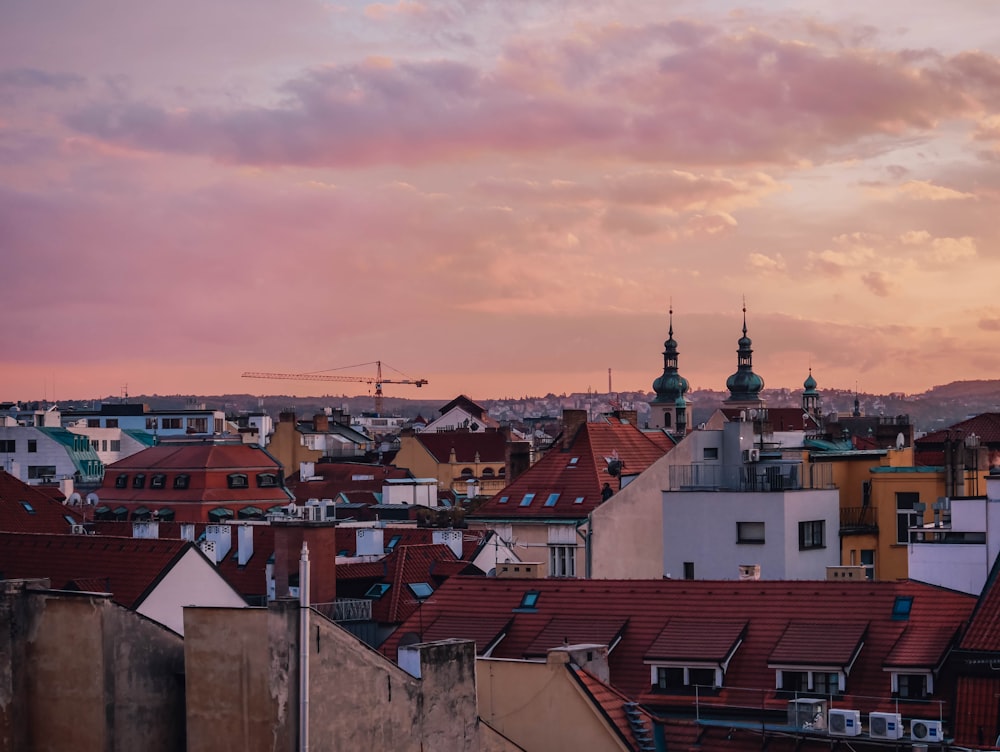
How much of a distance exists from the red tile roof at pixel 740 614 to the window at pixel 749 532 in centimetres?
1371

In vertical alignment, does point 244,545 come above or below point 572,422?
below

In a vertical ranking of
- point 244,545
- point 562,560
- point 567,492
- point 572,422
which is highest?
point 572,422

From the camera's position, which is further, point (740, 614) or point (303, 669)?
point (740, 614)

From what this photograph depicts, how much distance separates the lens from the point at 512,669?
36.1 meters

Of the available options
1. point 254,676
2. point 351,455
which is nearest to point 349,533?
point 254,676

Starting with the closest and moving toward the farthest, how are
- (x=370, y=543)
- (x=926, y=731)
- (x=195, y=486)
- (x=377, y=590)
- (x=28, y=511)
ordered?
(x=926, y=731), (x=377, y=590), (x=370, y=543), (x=28, y=511), (x=195, y=486)

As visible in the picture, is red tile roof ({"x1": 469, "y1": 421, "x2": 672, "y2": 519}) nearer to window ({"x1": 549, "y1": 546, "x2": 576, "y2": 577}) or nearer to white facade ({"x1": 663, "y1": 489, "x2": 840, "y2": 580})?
window ({"x1": 549, "y1": 546, "x2": 576, "y2": 577})

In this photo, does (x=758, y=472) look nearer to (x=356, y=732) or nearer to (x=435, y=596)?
(x=435, y=596)

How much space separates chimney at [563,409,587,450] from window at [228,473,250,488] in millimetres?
41453

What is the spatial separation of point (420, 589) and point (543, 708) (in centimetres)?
2873

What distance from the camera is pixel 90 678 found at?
89.9 ft

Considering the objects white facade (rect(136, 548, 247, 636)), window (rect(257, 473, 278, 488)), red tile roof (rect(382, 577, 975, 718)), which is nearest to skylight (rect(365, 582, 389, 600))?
white facade (rect(136, 548, 247, 636))

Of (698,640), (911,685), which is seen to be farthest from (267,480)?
(911,685)

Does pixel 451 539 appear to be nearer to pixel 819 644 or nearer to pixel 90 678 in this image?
pixel 819 644
